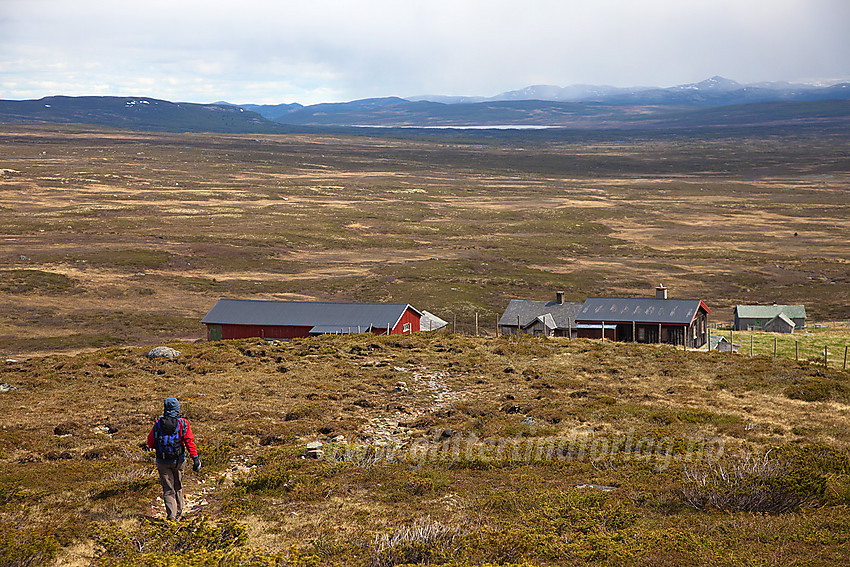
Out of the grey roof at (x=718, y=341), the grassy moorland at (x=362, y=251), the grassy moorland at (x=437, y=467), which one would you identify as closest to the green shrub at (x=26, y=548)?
the grassy moorland at (x=437, y=467)

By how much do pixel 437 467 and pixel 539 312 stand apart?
4042 centimetres

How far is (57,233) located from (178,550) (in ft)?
352

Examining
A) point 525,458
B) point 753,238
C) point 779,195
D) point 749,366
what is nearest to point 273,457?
point 525,458

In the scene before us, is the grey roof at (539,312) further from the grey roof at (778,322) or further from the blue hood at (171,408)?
the blue hood at (171,408)

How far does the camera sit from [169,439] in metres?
12.3

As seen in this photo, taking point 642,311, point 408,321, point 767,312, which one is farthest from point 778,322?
point 408,321

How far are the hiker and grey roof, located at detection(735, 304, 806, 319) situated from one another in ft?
206

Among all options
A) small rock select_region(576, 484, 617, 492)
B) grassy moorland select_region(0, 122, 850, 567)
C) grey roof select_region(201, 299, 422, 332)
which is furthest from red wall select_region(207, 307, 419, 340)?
small rock select_region(576, 484, 617, 492)

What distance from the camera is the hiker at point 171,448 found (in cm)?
1231

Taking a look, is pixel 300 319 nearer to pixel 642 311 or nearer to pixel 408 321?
pixel 408 321

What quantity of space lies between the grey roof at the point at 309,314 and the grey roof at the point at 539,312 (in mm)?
11416

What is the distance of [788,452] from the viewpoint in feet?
52.0

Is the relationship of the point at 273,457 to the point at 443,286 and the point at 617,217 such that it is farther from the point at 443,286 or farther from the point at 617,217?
the point at 617,217

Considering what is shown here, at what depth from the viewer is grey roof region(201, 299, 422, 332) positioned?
46.7 metres
